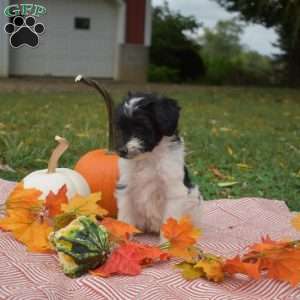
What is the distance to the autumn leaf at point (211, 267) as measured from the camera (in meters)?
3.09

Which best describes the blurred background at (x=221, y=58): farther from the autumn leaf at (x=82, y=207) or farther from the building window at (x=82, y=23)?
the autumn leaf at (x=82, y=207)

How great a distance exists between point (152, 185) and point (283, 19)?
17.3 metres

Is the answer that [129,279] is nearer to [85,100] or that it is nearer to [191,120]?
[191,120]

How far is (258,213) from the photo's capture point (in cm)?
486

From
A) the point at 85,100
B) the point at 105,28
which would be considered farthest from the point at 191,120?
the point at 105,28

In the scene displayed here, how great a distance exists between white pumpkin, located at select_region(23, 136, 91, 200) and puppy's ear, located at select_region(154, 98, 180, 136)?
93cm

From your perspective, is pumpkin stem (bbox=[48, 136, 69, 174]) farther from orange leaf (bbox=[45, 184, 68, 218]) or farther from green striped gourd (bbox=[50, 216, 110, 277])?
green striped gourd (bbox=[50, 216, 110, 277])

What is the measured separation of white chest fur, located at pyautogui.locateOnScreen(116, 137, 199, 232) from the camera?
3.74 meters

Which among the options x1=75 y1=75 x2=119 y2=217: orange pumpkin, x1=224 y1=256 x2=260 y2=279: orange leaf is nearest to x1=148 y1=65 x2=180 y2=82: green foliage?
x1=75 y1=75 x2=119 y2=217: orange pumpkin

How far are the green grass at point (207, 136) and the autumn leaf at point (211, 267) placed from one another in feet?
8.12

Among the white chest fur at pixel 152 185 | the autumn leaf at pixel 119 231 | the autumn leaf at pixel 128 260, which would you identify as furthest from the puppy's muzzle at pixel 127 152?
the autumn leaf at pixel 128 260

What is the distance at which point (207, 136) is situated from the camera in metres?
8.70

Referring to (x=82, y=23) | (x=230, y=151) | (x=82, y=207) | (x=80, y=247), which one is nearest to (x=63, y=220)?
(x=82, y=207)

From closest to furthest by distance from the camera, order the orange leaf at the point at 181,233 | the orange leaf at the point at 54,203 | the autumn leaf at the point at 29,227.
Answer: the orange leaf at the point at 181,233 → the autumn leaf at the point at 29,227 → the orange leaf at the point at 54,203
